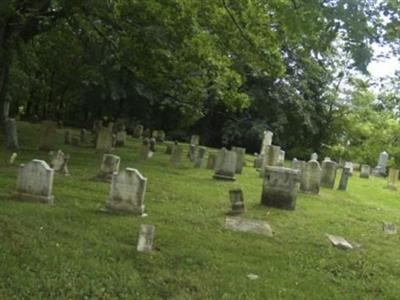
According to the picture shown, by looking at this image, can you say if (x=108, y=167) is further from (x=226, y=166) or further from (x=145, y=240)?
Answer: (x=145, y=240)

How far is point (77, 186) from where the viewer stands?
36.4ft

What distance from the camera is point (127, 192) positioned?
9.18m

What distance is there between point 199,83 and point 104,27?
321cm

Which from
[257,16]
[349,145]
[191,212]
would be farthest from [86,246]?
[349,145]

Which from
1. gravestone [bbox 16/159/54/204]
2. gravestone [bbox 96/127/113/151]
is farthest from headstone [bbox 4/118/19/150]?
gravestone [bbox 16/159/54/204]

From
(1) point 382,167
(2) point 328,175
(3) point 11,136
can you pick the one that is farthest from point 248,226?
(1) point 382,167

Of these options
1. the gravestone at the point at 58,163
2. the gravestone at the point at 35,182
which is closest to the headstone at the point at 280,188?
the gravestone at the point at 58,163

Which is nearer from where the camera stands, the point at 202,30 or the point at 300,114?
the point at 202,30

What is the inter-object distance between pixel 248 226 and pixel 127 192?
6.49 feet

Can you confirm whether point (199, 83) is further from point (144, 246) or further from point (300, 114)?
point (300, 114)

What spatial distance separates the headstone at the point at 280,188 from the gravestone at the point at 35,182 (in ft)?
14.7

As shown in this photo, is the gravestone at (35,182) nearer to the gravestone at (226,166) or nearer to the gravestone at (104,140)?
the gravestone at (226,166)

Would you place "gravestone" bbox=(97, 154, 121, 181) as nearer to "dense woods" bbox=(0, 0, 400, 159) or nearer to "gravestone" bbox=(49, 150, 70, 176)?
"gravestone" bbox=(49, 150, 70, 176)

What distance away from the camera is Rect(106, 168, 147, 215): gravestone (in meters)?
9.15
